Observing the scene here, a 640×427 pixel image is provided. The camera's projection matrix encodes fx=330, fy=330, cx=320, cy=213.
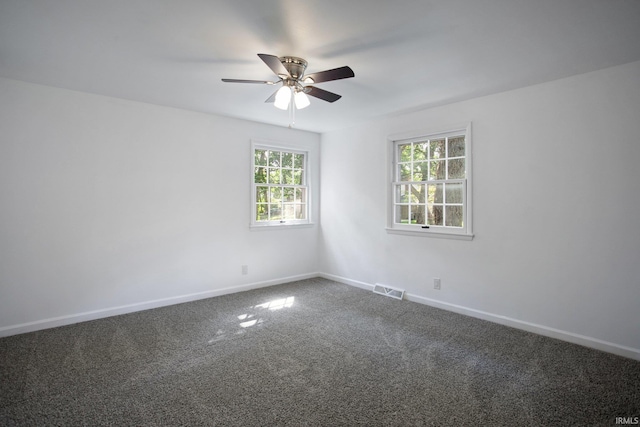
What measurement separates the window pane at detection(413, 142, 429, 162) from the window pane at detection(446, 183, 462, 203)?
21.5 inches

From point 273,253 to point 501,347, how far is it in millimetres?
3296

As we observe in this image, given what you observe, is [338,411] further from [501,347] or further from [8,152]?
[8,152]

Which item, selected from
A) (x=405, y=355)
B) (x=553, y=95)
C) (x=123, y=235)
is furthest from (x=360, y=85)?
(x=123, y=235)

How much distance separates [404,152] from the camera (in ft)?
15.1

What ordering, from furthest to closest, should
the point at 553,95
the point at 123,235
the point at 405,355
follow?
the point at 123,235 → the point at 553,95 → the point at 405,355

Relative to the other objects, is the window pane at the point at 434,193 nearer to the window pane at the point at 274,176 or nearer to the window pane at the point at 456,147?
the window pane at the point at 456,147

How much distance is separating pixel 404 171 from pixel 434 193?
57 cm

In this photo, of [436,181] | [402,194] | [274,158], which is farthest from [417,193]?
[274,158]

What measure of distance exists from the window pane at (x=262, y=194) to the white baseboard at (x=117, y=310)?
49.4 inches

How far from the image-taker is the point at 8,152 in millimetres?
3236

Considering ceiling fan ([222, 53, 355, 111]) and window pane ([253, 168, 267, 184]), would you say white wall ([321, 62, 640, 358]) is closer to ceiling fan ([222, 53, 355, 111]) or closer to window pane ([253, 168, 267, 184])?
ceiling fan ([222, 53, 355, 111])

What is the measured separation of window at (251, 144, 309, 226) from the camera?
16.6 feet

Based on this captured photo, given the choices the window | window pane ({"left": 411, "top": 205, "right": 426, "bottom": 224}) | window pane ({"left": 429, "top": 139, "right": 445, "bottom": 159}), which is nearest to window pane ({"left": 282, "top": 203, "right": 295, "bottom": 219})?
the window

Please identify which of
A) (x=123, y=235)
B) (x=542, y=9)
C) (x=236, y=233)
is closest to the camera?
(x=542, y=9)
